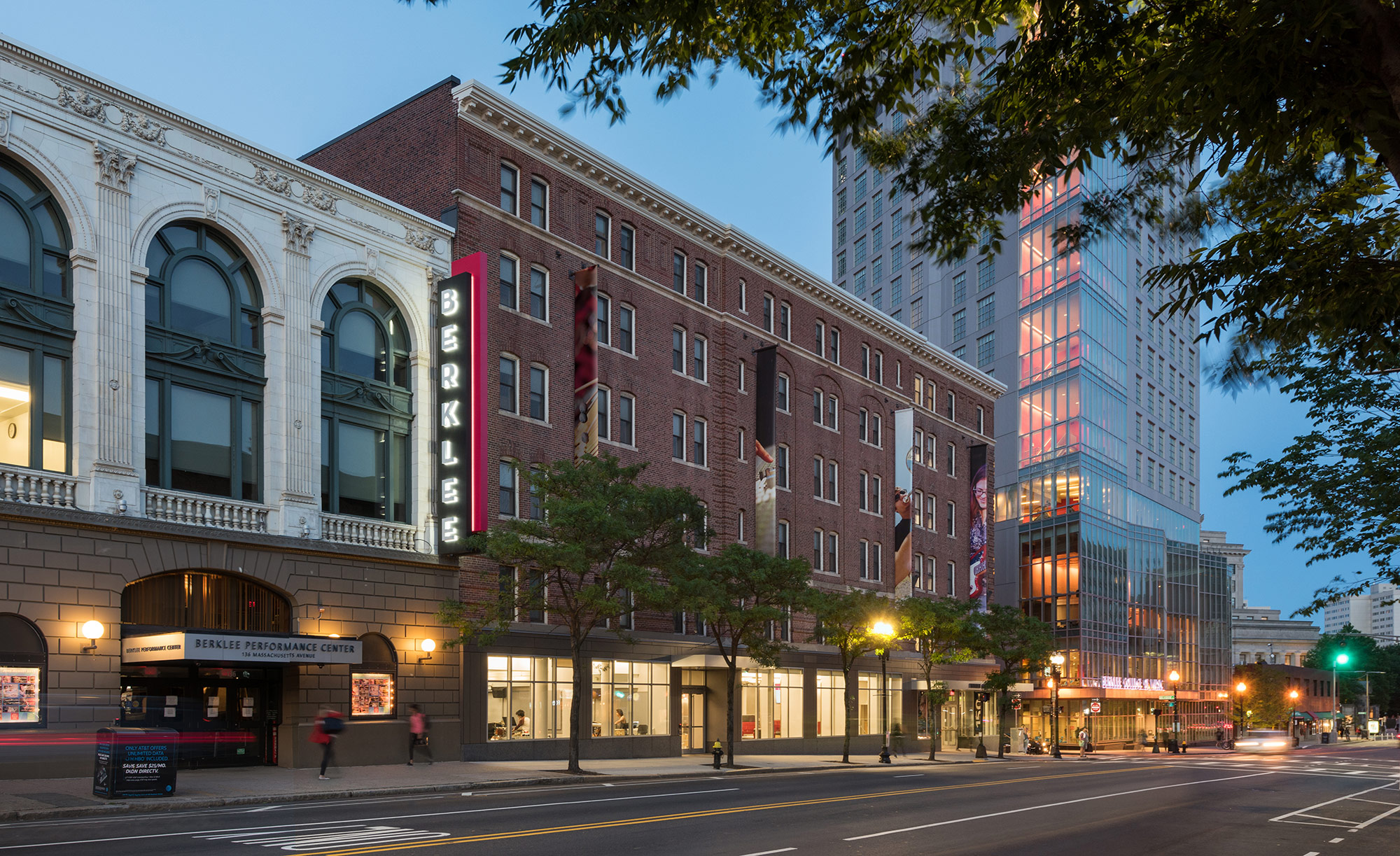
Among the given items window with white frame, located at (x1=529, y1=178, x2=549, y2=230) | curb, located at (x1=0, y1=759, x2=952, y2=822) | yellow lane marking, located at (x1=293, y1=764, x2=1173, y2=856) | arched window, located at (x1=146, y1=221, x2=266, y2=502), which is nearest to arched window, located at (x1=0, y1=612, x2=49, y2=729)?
arched window, located at (x1=146, y1=221, x2=266, y2=502)

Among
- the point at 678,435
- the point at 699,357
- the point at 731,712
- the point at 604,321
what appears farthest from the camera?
the point at 699,357

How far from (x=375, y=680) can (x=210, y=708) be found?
4.62m

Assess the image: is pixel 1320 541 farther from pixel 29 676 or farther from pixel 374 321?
pixel 29 676

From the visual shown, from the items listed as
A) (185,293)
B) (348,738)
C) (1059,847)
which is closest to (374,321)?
(185,293)

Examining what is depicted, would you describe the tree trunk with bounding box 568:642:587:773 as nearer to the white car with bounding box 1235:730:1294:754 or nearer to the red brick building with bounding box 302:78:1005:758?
the red brick building with bounding box 302:78:1005:758

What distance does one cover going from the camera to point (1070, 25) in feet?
31.0

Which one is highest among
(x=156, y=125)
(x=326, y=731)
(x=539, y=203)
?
(x=539, y=203)

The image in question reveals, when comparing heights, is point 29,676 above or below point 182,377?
below

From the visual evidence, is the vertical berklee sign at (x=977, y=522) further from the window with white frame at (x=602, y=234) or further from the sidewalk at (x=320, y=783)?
the window with white frame at (x=602, y=234)

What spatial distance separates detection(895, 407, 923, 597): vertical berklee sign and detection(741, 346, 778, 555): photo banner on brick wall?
1223 cm

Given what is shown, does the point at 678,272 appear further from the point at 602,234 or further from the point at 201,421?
the point at 201,421

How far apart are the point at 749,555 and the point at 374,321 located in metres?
14.4

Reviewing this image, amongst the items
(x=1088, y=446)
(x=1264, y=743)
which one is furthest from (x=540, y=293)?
(x=1264, y=743)

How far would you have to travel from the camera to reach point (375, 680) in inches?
1294
